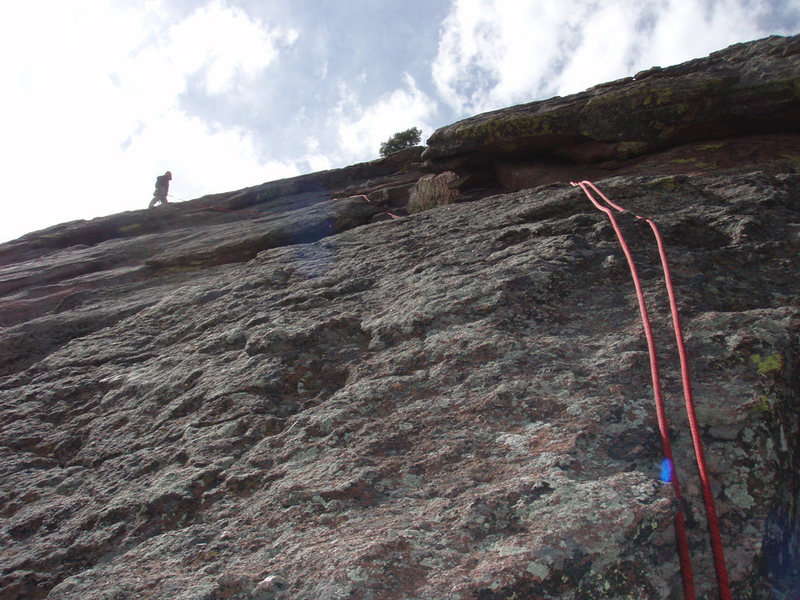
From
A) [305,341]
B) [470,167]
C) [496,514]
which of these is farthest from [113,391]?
[470,167]

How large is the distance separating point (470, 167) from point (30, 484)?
8613 millimetres

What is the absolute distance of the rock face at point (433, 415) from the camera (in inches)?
89.5

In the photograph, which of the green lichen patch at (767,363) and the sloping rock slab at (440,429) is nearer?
the sloping rock slab at (440,429)

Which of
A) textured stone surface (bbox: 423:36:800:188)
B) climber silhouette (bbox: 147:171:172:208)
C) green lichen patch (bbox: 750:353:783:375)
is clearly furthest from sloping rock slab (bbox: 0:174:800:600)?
climber silhouette (bbox: 147:171:172:208)

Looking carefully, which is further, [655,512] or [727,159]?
[727,159]

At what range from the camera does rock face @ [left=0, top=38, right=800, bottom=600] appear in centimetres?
227

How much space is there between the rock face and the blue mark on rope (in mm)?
78

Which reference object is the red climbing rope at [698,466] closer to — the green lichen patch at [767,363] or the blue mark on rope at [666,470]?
the blue mark on rope at [666,470]

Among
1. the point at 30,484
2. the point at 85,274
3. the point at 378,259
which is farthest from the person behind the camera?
the point at 85,274

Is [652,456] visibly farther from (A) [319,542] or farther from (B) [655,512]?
(A) [319,542]

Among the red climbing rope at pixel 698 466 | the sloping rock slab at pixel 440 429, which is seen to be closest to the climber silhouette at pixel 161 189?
the sloping rock slab at pixel 440 429

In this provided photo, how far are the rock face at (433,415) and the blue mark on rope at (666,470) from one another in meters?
0.08

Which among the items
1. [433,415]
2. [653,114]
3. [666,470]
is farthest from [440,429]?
[653,114]

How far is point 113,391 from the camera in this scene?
15.9ft
